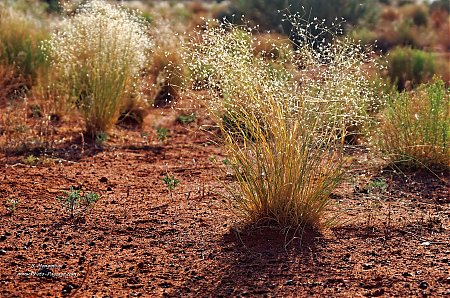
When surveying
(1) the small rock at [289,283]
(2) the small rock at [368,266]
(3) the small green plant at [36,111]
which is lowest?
(3) the small green plant at [36,111]

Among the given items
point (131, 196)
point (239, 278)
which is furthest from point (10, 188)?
point (239, 278)

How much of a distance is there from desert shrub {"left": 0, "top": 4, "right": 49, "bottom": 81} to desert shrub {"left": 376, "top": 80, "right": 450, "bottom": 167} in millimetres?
4674

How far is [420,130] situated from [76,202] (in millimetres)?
2907

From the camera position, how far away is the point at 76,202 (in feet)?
16.6

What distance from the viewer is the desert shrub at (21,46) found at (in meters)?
9.70

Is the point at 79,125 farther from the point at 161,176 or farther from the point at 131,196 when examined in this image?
the point at 131,196

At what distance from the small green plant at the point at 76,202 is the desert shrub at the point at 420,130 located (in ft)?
8.25

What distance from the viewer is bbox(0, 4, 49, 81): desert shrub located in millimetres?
9695

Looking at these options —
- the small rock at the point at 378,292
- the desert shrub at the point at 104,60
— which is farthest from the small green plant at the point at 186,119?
the small rock at the point at 378,292

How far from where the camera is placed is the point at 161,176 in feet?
20.1

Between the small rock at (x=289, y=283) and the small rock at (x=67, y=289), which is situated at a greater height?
the small rock at (x=289, y=283)

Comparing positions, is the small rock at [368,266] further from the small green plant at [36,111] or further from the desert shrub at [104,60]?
the small green plant at [36,111]

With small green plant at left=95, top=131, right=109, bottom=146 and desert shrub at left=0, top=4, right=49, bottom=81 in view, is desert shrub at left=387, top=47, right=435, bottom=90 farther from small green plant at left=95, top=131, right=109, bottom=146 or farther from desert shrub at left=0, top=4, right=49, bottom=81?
small green plant at left=95, top=131, right=109, bottom=146

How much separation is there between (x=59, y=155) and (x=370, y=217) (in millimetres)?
3111
